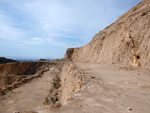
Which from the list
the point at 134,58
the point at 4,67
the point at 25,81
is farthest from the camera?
the point at 4,67

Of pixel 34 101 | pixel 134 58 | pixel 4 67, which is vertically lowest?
pixel 34 101

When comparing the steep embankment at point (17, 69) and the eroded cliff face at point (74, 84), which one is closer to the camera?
the eroded cliff face at point (74, 84)

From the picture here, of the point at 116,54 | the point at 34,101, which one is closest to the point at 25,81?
the point at 34,101

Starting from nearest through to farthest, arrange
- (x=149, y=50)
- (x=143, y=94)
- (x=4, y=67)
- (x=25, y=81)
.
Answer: (x=143, y=94) → (x=149, y=50) → (x=25, y=81) → (x=4, y=67)

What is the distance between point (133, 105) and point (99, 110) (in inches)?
34.4

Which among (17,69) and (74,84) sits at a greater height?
(74,84)

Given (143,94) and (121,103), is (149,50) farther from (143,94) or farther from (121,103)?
(121,103)

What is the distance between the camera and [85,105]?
2789mm

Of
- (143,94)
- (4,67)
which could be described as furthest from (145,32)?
(4,67)

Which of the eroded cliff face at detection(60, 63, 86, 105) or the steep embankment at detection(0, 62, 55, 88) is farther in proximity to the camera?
the steep embankment at detection(0, 62, 55, 88)

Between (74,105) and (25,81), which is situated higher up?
(74,105)

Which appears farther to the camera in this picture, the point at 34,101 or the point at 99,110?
the point at 34,101

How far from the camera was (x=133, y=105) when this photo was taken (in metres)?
2.67

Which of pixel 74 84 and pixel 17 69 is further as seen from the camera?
pixel 17 69
